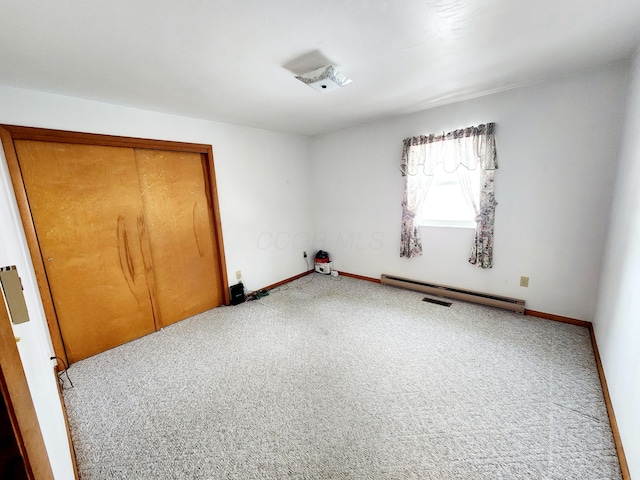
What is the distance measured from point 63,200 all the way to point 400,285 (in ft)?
11.7

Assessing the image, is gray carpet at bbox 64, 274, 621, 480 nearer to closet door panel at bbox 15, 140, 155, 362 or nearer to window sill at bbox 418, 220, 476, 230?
closet door panel at bbox 15, 140, 155, 362

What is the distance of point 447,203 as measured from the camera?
3.02m

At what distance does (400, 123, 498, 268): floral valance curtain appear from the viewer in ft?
8.57

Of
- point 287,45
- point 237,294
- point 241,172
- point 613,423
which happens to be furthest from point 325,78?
point 613,423

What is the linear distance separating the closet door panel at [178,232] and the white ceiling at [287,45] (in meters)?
0.59

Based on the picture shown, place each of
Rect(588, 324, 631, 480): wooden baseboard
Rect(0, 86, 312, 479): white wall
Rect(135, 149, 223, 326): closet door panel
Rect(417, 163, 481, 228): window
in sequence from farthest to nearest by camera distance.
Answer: Rect(417, 163, 481, 228): window
Rect(135, 149, 223, 326): closet door panel
Rect(0, 86, 312, 479): white wall
Rect(588, 324, 631, 480): wooden baseboard

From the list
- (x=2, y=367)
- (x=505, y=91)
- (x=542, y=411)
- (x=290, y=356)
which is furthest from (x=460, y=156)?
(x=2, y=367)

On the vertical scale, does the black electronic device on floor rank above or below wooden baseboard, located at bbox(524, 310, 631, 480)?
above

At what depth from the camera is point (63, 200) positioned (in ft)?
6.75

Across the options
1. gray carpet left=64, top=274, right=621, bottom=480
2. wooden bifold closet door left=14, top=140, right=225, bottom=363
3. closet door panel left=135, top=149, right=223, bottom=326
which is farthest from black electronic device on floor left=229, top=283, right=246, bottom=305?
gray carpet left=64, top=274, right=621, bottom=480

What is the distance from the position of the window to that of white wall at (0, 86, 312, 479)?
1.89 metres

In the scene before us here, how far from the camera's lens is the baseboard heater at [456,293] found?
2658mm

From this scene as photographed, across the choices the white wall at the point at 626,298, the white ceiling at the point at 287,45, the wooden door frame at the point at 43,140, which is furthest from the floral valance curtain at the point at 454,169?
the wooden door frame at the point at 43,140

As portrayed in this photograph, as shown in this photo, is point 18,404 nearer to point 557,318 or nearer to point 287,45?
point 287,45
